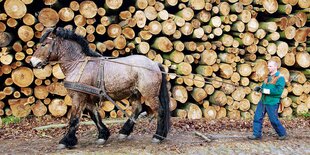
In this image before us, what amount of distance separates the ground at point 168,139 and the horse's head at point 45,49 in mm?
1278

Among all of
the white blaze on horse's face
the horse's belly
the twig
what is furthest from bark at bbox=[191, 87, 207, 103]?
the white blaze on horse's face

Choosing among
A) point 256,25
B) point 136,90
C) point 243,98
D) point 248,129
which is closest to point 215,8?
point 256,25

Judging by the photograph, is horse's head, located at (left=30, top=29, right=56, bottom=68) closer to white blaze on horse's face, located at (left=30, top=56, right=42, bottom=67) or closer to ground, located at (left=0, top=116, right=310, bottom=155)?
white blaze on horse's face, located at (left=30, top=56, right=42, bottom=67)

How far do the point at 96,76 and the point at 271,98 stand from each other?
9.32 feet

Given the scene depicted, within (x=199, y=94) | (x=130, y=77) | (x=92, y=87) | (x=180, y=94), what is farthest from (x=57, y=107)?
(x=199, y=94)

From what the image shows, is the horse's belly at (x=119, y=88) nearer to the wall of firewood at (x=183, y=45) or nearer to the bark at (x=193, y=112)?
the wall of firewood at (x=183, y=45)

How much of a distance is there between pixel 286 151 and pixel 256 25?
127 inches

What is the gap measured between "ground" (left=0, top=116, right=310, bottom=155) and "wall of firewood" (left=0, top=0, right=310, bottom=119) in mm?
451

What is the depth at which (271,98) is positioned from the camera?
6117 millimetres

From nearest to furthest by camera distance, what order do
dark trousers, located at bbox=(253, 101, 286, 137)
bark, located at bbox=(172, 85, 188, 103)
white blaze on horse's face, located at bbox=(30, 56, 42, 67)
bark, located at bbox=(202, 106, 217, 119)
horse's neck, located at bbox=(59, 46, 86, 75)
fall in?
1. white blaze on horse's face, located at bbox=(30, 56, 42, 67)
2. horse's neck, located at bbox=(59, 46, 86, 75)
3. dark trousers, located at bbox=(253, 101, 286, 137)
4. bark, located at bbox=(172, 85, 188, 103)
5. bark, located at bbox=(202, 106, 217, 119)

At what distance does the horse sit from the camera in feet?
17.5

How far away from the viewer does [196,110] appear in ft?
25.8

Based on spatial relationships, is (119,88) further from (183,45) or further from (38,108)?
(183,45)

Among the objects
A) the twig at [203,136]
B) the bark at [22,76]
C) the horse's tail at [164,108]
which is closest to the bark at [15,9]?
the bark at [22,76]
